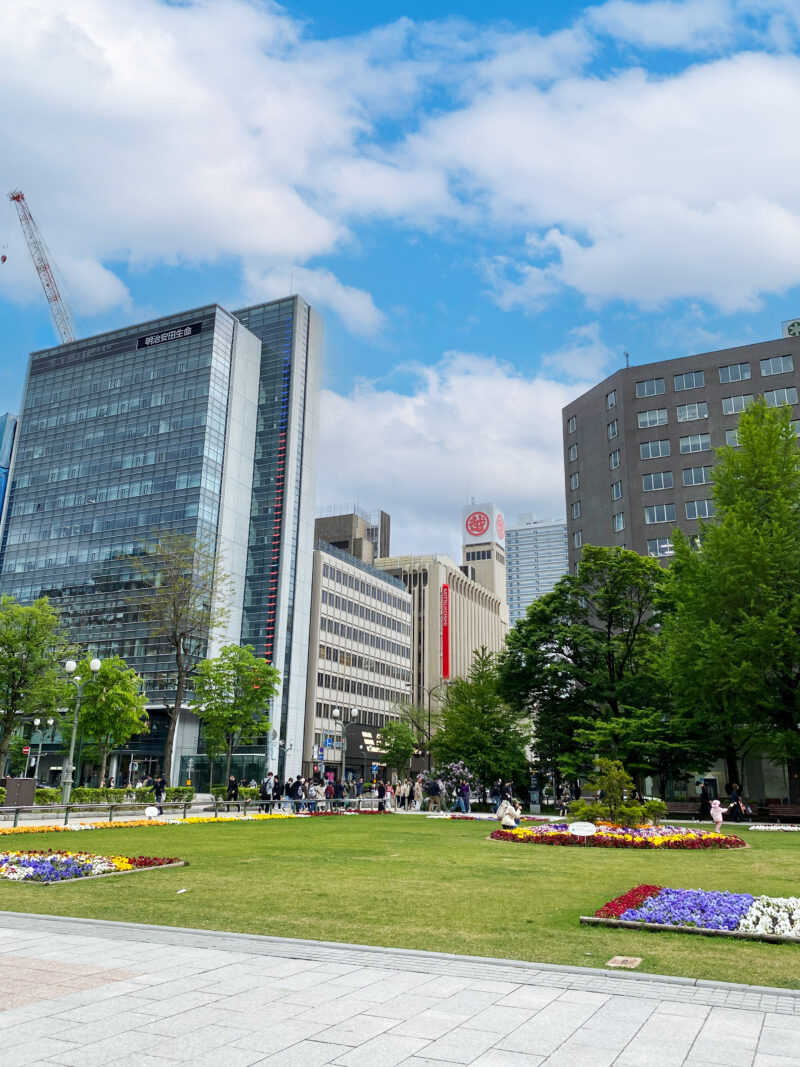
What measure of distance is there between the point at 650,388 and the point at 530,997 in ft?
242

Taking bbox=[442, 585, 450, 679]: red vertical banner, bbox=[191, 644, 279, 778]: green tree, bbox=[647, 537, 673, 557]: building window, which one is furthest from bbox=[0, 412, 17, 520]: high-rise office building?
bbox=[647, 537, 673, 557]: building window

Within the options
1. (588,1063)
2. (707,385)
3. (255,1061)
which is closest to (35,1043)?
(255,1061)

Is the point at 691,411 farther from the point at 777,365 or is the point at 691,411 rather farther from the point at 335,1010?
the point at 335,1010

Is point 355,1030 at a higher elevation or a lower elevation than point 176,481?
lower

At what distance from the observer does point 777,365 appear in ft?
231

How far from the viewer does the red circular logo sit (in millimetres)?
183875

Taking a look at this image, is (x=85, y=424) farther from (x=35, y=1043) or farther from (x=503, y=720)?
(x=35, y=1043)

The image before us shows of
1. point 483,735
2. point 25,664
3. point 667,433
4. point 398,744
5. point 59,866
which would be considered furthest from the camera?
point 398,744

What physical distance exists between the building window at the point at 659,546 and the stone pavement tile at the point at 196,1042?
68.0 m

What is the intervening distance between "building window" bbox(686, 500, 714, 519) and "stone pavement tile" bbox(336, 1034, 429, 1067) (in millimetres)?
68544

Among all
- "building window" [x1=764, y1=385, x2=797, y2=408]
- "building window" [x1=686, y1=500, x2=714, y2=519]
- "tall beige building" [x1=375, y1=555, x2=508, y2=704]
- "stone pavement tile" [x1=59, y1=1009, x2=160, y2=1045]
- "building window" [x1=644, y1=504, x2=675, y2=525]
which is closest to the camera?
"stone pavement tile" [x1=59, y1=1009, x2=160, y2=1045]

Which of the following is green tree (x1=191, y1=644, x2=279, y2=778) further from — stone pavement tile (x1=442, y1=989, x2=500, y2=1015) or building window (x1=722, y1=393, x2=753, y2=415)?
stone pavement tile (x1=442, y1=989, x2=500, y2=1015)

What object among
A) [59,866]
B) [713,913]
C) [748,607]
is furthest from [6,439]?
[713,913]

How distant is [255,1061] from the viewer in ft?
17.4
